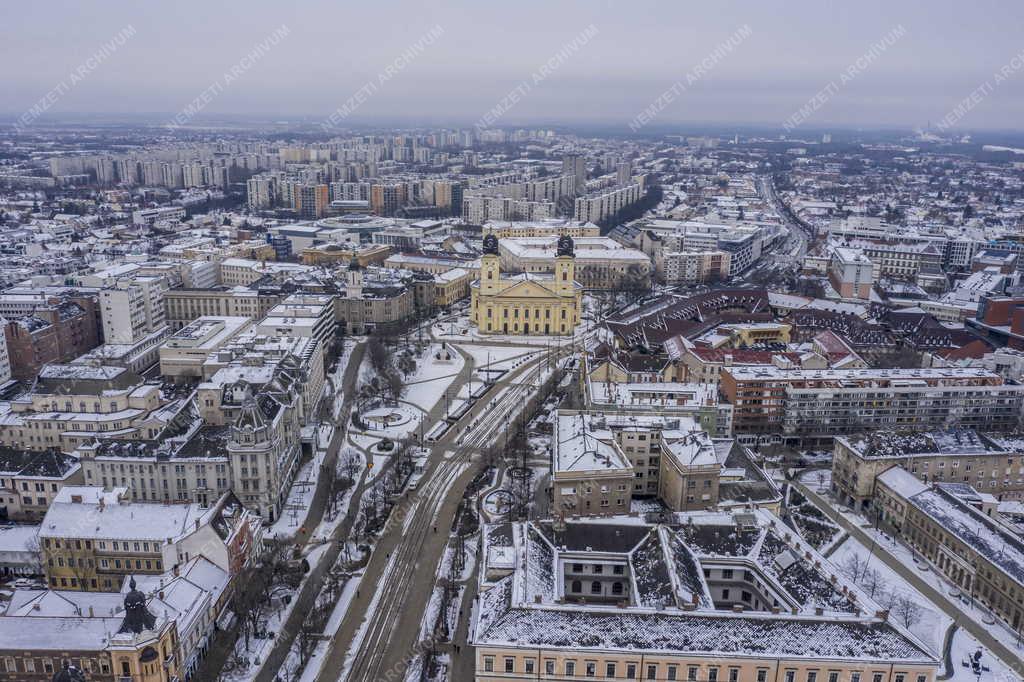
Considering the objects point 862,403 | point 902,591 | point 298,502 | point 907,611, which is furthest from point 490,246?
point 907,611

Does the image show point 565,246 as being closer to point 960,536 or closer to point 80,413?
point 80,413

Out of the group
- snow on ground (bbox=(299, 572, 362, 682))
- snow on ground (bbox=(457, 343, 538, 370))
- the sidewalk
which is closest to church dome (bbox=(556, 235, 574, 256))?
snow on ground (bbox=(457, 343, 538, 370))

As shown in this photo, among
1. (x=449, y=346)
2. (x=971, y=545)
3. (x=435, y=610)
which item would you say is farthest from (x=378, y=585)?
(x=449, y=346)

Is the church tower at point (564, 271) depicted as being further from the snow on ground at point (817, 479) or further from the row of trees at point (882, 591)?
the row of trees at point (882, 591)

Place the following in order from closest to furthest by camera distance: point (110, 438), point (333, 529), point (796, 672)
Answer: point (796, 672) < point (333, 529) < point (110, 438)

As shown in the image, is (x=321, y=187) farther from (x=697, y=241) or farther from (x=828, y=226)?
(x=828, y=226)

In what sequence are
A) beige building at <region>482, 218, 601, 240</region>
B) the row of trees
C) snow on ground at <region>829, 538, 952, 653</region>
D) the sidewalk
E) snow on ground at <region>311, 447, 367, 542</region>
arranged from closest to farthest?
1. the sidewalk
2. snow on ground at <region>829, 538, 952, 653</region>
3. the row of trees
4. snow on ground at <region>311, 447, 367, 542</region>
5. beige building at <region>482, 218, 601, 240</region>

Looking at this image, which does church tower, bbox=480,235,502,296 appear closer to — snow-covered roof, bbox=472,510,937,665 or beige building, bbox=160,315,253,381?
beige building, bbox=160,315,253,381
